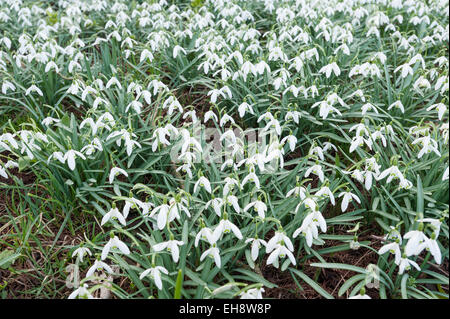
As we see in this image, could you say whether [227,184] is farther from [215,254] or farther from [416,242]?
[416,242]

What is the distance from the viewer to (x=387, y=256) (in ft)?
5.91

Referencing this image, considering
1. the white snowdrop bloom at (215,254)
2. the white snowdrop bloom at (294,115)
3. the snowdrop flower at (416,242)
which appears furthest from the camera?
the white snowdrop bloom at (294,115)

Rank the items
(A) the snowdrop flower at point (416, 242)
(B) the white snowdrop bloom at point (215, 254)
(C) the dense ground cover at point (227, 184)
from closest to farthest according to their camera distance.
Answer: (A) the snowdrop flower at point (416, 242) < (B) the white snowdrop bloom at point (215, 254) < (C) the dense ground cover at point (227, 184)

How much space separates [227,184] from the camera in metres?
1.85

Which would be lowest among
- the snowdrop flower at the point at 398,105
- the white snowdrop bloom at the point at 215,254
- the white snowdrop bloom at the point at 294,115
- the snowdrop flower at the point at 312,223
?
the white snowdrop bloom at the point at 215,254

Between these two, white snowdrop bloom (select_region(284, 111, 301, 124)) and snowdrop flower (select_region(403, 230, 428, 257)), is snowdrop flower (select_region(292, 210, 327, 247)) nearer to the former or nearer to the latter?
snowdrop flower (select_region(403, 230, 428, 257))

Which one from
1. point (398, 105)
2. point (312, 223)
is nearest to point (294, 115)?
point (398, 105)

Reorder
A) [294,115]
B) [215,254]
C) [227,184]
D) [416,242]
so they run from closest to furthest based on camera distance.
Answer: [416,242] → [215,254] → [227,184] → [294,115]

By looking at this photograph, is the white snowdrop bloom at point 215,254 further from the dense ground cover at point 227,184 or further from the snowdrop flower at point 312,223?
the snowdrop flower at point 312,223

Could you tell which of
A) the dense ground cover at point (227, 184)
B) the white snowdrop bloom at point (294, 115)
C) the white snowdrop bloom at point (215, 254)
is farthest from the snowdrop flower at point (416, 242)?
the white snowdrop bloom at point (294, 115)

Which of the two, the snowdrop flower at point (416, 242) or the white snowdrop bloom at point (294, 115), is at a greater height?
the white snowdrop bloom at point (294, 115)

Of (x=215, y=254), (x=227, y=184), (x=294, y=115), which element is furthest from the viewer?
(x=294, y=115)

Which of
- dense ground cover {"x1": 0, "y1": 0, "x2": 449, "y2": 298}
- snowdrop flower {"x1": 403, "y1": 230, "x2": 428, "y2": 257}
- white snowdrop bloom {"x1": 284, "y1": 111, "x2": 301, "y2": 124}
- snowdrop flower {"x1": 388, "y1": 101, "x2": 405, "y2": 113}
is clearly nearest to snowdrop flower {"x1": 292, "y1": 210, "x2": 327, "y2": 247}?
A: dense ground cover {"x1": 0, "y1": 0, "x2": 449, "y2": 298}

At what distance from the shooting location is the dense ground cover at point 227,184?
169 centimetres
